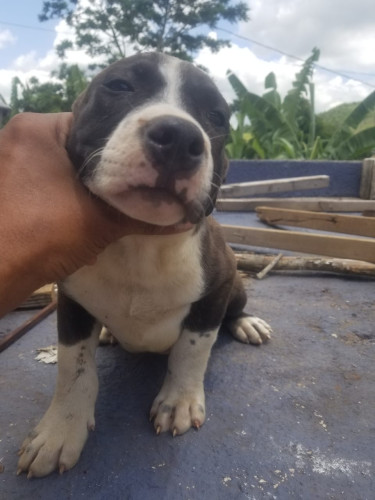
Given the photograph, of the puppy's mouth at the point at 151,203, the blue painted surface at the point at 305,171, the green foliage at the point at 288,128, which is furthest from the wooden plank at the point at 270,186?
the puppy's mouth at the point at 151,203

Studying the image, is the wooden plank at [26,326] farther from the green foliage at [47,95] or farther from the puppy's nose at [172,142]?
the green foliage at [47,95]

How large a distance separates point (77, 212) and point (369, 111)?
342 inches

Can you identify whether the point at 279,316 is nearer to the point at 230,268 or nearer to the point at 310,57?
the point at 230,268

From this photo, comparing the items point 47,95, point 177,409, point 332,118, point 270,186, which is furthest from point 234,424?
point 47,95

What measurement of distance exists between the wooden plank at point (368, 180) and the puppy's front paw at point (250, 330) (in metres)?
5.95

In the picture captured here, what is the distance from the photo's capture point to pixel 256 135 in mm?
9422

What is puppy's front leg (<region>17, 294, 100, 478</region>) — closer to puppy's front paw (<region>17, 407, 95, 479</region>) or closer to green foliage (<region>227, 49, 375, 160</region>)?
puppy's front paw (<region>17, 407, 95, 479</region>)

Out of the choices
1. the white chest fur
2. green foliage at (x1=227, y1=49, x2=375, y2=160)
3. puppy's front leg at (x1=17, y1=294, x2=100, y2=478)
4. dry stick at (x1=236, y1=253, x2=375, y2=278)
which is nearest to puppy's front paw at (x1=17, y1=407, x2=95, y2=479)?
puppy's front leg at (x1=17, y1=294, x2=100, y2=478)

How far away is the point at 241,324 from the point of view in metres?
2.49

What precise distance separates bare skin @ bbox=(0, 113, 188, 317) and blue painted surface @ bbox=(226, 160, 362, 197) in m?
6.76

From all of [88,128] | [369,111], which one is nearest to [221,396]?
[88,128]

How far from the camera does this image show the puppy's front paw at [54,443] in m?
1.49

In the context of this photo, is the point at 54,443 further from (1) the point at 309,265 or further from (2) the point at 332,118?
(2) the point at 332,118

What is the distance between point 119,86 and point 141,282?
2.24 feet
